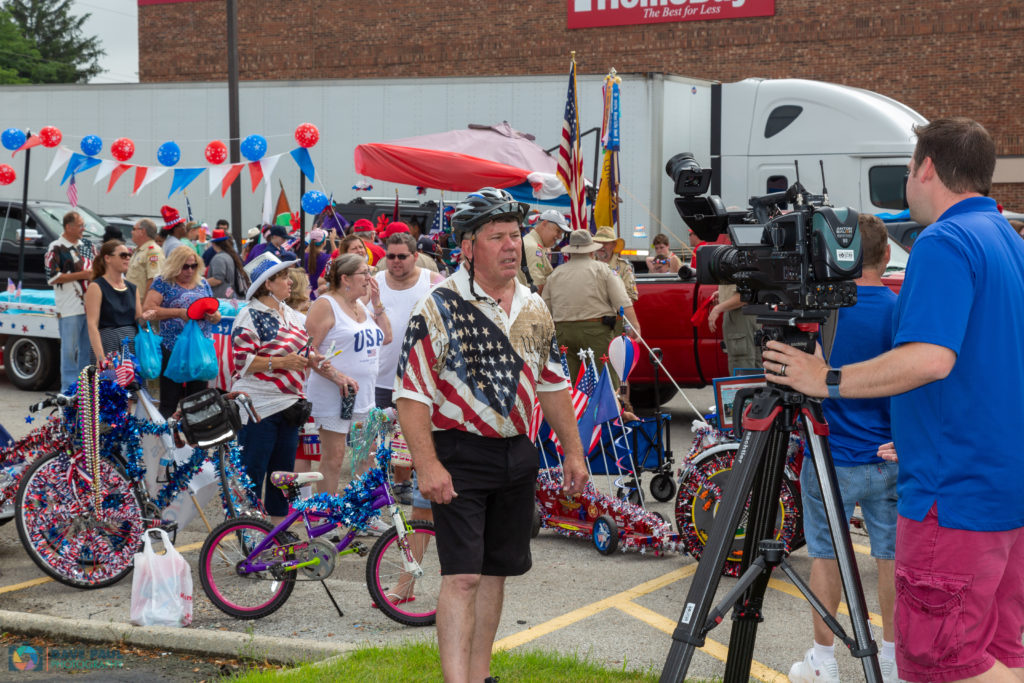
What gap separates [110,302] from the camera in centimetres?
945

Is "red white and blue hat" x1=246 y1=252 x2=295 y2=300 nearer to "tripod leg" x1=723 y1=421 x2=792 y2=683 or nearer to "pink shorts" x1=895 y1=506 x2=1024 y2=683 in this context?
"tripod leg" x1=723 y1=421 x2=792 y2=683

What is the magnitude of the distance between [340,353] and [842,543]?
14.4 feet

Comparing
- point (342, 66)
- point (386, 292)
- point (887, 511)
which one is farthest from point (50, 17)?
point (887, 511)

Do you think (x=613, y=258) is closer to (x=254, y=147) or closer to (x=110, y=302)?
(x=110, y=302)

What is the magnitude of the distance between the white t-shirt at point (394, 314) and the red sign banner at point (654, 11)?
24.9 metres

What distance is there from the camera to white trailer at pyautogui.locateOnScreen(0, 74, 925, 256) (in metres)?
16.7

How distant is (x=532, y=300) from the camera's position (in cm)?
446

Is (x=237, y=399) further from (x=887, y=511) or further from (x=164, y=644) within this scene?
(x=887, y=511)

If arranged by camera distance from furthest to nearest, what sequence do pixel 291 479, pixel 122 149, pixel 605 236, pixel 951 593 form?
pixel 122 149 → pixel 605 236 → pixel 291 479 → pixel 951 593

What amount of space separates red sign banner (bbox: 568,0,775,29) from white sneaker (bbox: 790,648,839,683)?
93.6 feet

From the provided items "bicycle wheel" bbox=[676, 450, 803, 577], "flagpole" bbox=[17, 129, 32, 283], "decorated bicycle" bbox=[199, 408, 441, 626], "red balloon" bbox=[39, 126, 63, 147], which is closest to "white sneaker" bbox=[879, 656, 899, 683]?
"bicycle wheel" bbox=[676, 450, 803, 577]

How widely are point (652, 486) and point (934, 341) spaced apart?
5218 mm

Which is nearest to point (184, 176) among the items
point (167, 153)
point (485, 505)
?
point (167, 153)

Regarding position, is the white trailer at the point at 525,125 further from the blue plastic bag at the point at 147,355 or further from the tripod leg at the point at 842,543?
the tripod leg at the point at 842,543
